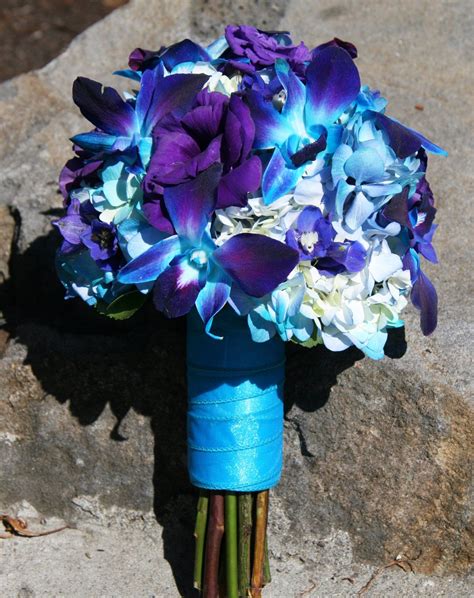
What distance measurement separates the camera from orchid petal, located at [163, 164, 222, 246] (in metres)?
1.98

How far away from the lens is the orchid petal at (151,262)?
79.8 inches

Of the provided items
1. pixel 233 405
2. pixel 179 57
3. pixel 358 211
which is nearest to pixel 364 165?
pixel 358 211

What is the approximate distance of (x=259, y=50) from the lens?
223cm

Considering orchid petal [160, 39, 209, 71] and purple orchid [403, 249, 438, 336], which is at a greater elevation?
orchid petal [160, 39, 209, 71]

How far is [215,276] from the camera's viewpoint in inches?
79.8

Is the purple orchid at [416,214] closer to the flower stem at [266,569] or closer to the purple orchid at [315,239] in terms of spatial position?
the purple orchid at [315,239]

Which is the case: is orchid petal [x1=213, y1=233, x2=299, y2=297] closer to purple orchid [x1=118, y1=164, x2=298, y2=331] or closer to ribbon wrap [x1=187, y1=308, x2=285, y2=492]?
purple orchid [x1=118, y1=164, x2=298, y2=331]

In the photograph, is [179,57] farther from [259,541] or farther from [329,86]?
[259,541]

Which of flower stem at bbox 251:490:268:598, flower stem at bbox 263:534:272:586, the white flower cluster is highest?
the white flower cluster

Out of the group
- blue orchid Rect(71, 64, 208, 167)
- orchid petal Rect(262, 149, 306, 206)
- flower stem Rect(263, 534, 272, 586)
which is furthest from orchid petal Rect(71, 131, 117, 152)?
flower stem Rect(263, 534, 272, 586)

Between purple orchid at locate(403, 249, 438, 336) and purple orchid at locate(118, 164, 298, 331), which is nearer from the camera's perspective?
purple orchid at locate(118, 164, 298, 331)

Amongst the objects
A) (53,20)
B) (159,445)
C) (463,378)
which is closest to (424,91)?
(463,378)

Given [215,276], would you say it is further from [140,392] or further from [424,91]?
[424,91]

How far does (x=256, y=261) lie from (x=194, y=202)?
0.17m
